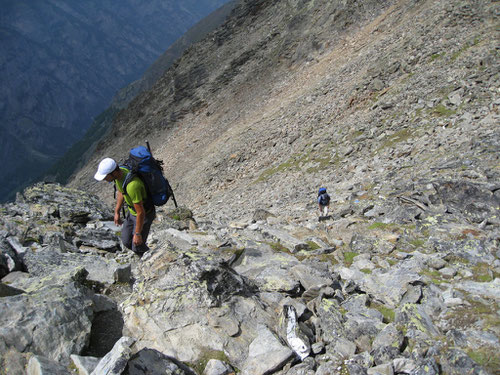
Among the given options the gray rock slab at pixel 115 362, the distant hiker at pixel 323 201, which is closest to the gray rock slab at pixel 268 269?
the gray rock slab at pixel 115 362

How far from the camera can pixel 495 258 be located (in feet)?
22.9

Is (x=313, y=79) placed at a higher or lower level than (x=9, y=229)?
lower

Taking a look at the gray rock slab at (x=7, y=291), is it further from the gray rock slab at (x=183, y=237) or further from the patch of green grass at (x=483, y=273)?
the patch of green grass at (x=483, y=273)

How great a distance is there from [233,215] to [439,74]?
14.9 meters

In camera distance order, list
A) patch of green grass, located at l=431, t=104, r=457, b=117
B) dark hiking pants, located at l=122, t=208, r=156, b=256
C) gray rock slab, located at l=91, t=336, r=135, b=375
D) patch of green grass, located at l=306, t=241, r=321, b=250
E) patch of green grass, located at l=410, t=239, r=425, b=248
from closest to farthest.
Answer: gray rock slab, located at l=91, t=336, r=135, b=375 → dark hiking pants, located at l=122, t=208, r=156, b=256 → patch of green grass, located at l=410, t=239, r=425, b=248 → patch of green grass, located at l=306, t=241, r=321, b=250 → patch of green grass, located at l=431, t=104, r=457, b=117

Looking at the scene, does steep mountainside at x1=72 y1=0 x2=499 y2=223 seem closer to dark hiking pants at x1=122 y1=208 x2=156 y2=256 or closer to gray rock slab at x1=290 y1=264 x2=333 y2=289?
gray rock slab at x1=290 y1=264 x2=333 y2=289

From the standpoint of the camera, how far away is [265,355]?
4.72m

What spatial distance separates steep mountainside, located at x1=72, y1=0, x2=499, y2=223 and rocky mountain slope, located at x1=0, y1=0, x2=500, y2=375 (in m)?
0.16

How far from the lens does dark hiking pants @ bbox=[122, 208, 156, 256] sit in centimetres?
757

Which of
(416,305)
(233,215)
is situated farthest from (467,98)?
(416,305)

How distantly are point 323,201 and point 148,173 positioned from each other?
26.9 ft

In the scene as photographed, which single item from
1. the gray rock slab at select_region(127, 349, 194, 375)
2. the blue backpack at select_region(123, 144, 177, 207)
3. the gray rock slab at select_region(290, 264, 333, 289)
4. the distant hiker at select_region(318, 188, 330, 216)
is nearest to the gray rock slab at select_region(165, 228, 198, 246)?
the blue backpack at select_region(123, 144, 177, 207)

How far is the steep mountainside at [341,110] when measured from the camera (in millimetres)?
16359

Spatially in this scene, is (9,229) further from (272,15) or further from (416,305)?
(272,15)
